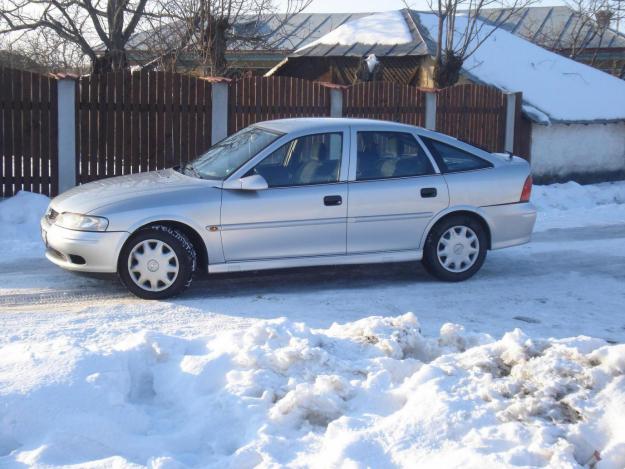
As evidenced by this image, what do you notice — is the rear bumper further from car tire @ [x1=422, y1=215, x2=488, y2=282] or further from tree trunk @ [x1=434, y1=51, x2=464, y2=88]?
tree trunk @ [x1=434, y1=51, x2=464, y2=88]

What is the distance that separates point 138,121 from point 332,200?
6.27 metres

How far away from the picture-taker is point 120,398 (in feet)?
16.2

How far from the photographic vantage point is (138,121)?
13.7 m

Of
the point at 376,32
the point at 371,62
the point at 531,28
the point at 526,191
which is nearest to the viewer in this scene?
the point at 526,191

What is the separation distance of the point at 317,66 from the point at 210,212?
1581 centimetres

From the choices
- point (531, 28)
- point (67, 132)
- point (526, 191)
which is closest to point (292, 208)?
point (526, 191)

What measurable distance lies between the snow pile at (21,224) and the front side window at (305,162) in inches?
123

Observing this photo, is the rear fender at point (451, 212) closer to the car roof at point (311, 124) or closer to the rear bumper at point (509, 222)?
the rear bumper at point (509, 222)

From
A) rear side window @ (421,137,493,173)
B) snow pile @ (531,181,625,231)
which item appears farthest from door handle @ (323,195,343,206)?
snow pile @ (531,181,625,231)

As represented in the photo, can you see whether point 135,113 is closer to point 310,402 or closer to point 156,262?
point 156,262

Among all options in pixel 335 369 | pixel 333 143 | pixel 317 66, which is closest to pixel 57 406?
pixel 335 369

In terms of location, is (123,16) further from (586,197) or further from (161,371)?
(161,371)

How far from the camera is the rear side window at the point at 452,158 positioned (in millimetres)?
8711

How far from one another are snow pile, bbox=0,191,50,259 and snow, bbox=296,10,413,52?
1225 cm
